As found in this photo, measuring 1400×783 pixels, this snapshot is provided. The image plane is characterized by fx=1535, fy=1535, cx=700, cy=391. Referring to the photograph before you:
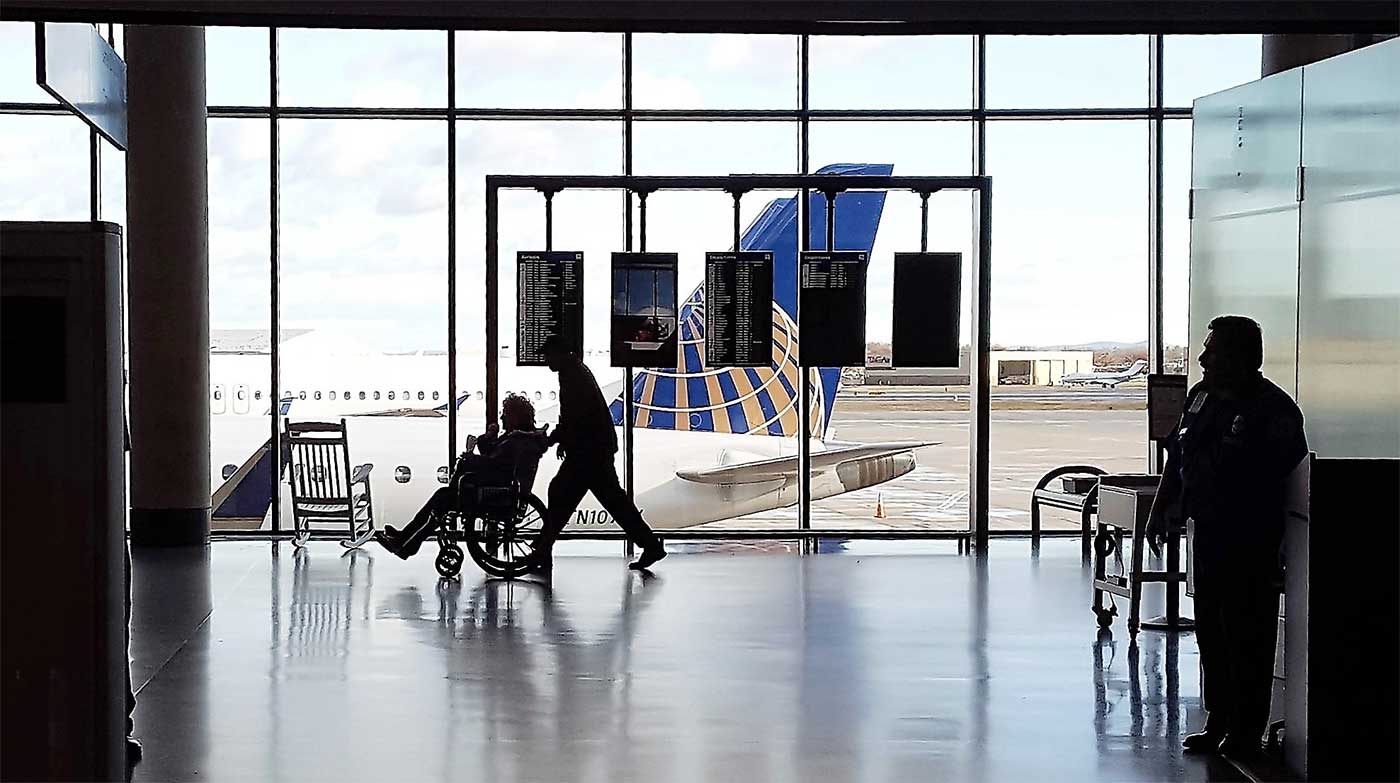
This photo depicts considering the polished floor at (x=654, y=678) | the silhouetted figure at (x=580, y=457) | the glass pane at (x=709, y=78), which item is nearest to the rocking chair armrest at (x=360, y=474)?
the polished floor at (x=654, y=678)

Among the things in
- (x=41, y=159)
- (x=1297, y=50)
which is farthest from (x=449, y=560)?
(x=1297, y=50)

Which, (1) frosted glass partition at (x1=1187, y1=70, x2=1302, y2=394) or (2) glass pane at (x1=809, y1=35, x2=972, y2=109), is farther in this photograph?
(2) glass pane at (x1=809, y1=35, x2=972, y2=109)

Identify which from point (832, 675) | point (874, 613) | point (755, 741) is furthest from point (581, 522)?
point (755, 741)

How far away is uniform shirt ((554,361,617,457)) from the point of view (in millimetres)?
9570

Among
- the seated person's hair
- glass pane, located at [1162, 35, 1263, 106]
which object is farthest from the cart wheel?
glass pane, located at [1162, 35, 1263, 106]

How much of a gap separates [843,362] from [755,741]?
19.2 feet

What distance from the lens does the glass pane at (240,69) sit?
1147 cm

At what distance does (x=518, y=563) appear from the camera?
9.39 meters

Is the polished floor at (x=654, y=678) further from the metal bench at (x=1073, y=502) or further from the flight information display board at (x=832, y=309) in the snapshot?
the flight information display board at (x=832, y=309)

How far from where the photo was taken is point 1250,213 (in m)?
8.19

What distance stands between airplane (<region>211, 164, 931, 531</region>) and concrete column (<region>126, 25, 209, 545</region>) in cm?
105

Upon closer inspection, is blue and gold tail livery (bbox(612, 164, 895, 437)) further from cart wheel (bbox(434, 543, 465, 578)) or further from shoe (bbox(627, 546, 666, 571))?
cart wheel (bbox(434, 543, 465, 578))

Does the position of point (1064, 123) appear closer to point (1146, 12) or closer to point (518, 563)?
point (518, 563)

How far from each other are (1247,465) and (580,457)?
17.4 ft
